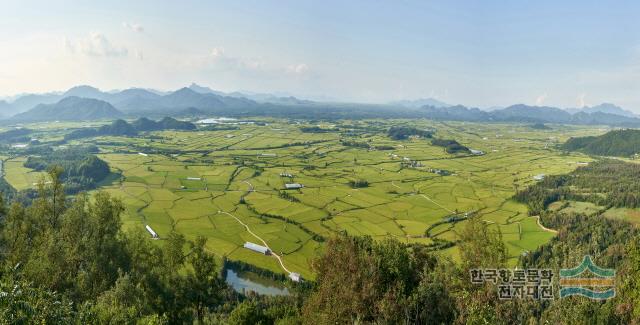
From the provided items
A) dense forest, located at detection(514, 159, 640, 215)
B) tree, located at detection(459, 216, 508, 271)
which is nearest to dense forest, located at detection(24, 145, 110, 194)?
tree, located at detection(459, 216, 508, 271)

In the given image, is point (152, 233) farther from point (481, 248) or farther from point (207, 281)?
point (481, 248)

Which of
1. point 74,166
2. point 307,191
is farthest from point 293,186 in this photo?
point 74,166

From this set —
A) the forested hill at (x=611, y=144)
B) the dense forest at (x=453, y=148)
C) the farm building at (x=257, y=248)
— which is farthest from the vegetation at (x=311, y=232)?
the forested hill at (x=611, y=144)

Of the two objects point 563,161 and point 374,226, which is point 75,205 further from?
point 563,161

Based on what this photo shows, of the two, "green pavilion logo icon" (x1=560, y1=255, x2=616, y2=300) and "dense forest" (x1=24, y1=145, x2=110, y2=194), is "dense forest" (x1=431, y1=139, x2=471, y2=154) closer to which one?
"dense forest" (x1=24, y1=145, x2=110, y2=194)

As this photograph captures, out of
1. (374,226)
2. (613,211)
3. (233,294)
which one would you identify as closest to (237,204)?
(374,226)

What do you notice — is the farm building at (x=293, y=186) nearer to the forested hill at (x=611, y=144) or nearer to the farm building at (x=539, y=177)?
the farm building at (x=539, y=177)
